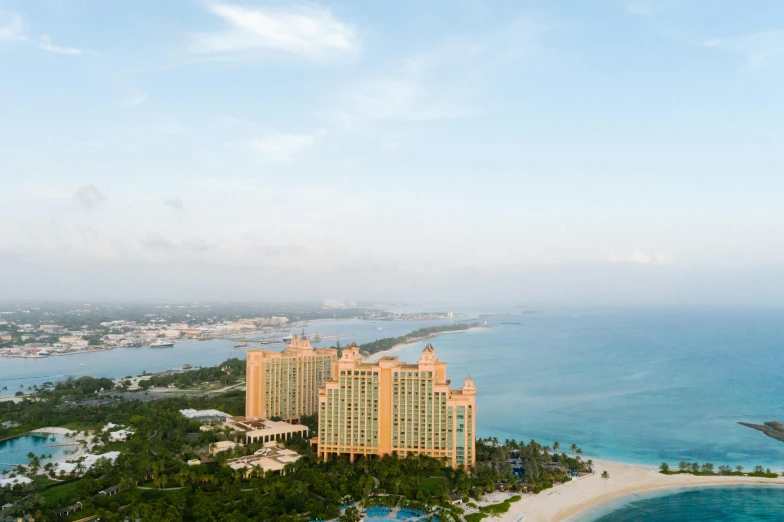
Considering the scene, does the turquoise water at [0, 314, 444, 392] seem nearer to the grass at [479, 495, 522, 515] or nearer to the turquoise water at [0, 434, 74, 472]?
the turquoise water at [0, 434, 74, 472]

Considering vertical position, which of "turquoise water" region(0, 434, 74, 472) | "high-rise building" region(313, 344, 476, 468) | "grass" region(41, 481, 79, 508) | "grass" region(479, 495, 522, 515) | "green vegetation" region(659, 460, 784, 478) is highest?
"high-rise building" region(313, 344, 476, 468)

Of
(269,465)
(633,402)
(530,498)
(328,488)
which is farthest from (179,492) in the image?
(633,402)

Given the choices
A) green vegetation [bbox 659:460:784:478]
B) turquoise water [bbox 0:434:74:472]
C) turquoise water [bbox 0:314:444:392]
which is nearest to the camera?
green vegetation [bbox 659:460:784:478]

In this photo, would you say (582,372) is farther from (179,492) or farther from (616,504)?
(179,492)

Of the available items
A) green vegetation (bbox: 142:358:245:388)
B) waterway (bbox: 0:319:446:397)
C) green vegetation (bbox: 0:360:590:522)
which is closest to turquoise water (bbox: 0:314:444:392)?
waterway (bbox: 0:319:446:397)

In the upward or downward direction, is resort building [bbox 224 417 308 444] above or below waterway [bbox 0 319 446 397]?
above

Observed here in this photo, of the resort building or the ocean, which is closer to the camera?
the resort building
